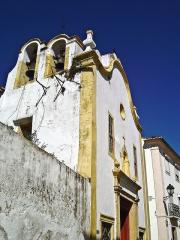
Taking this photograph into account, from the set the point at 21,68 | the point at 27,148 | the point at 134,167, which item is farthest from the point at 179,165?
the point at 27,148

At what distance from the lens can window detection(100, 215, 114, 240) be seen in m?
8.32

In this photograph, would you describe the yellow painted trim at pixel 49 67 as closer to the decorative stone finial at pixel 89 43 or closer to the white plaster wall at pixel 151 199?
the decorative stone finial at pixel 89 43

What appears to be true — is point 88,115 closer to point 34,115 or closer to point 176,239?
point 34,115

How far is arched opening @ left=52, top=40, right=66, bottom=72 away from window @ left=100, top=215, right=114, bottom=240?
19.8 ft

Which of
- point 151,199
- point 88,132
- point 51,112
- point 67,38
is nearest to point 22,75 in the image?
point 67,38

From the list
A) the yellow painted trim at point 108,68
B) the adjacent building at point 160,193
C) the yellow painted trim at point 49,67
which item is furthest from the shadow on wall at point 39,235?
the adjacent building at point 160,193

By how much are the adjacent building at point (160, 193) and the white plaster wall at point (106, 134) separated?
17.8 feet

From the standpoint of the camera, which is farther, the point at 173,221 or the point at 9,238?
the point at 173,221

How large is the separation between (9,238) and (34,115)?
234 inches

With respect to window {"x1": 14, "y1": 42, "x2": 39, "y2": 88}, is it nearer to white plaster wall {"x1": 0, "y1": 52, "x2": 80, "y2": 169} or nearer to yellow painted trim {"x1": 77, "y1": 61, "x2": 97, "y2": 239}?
white plaster wall {"x1": 0, "y1": 52, "x2": 80, "y2": 169}

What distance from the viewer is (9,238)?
483 centimetres

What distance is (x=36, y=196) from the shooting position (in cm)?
576

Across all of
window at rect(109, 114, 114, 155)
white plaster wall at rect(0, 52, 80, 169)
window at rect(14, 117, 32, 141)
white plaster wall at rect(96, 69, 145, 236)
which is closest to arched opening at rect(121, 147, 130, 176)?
white plaster wall at rect(96, 69, 145, 236)

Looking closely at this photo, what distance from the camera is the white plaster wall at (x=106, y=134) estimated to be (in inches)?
345
